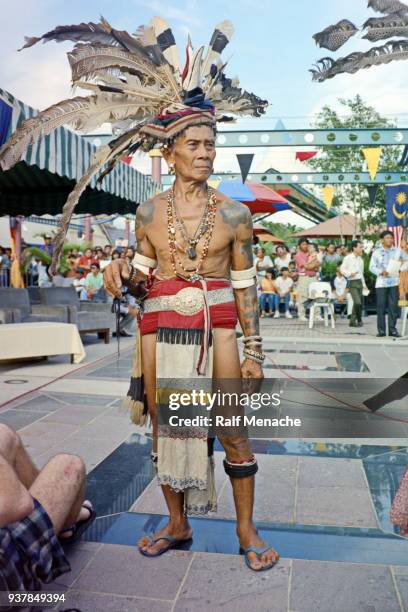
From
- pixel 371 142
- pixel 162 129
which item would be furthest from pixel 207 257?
pixel 371 142

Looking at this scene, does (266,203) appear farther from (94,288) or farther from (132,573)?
(132,573)

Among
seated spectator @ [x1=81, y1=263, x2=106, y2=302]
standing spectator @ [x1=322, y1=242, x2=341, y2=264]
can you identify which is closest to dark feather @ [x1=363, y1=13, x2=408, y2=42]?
seated spectator @ [x1=81, y1=263, x2=106, y2=302]

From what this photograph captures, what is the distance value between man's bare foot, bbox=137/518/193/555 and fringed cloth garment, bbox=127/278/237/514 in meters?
0.20

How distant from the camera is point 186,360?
8.39 feet

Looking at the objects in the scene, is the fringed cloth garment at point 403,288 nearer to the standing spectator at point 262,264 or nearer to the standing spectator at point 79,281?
the standing spectator at point 262,264

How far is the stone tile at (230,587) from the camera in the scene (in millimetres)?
2291

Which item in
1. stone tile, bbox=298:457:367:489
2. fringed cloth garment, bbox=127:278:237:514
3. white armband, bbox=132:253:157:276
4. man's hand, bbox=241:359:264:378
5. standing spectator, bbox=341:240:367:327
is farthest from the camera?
standing spectator, bbox=341:240:367:327

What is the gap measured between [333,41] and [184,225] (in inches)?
39.3

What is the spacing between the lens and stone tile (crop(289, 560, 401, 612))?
89.4 inches

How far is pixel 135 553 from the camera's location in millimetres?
2727

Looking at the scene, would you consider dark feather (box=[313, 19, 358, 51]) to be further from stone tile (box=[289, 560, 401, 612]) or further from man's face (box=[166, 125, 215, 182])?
stone tile (box=[289, 560, 401, 612])

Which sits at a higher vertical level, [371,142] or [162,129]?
[371,142]

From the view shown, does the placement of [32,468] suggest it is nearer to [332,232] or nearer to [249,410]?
[249,410]

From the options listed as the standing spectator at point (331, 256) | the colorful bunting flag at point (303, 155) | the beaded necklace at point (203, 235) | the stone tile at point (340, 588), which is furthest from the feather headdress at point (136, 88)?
the colorful bunting flag at point (303, 155)
